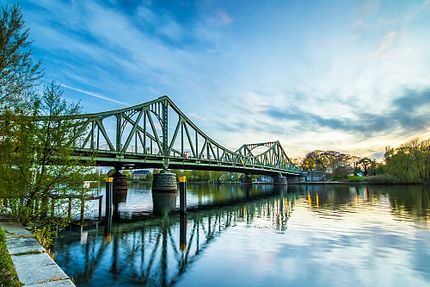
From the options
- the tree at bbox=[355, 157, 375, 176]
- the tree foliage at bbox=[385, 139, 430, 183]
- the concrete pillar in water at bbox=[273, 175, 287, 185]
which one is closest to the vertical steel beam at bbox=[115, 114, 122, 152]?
the concrete pillar in water at bbox=[273, 175, 287, 185]

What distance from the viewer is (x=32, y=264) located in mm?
6961

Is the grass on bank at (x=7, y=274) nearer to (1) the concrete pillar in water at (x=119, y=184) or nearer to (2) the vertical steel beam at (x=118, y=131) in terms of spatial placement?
(2) the vertical steel beam at (x=118, y=131)

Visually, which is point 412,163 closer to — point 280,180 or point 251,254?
point 280,180

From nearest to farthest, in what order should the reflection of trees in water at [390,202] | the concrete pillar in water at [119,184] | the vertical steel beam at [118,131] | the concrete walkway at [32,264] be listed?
the concrete walkway at [32,264] < the reflection of trees in water at [390,202] < the vertical steel beam at [118,131] < the concrete pillar in water at [119,184]

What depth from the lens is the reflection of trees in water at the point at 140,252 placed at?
11.7 metres

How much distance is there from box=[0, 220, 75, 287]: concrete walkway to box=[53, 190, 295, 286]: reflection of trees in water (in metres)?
2.89

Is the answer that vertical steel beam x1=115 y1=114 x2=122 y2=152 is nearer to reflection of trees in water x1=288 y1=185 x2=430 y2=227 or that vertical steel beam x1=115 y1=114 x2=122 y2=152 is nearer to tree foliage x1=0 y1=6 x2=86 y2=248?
reflection of trees in water x1=288 y1=185 x2=430 y2=227

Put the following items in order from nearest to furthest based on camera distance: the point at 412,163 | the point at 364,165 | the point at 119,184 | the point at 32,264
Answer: the point at 32,264 → the point at 119,184 → the point at 412,163 → the point at 364,165

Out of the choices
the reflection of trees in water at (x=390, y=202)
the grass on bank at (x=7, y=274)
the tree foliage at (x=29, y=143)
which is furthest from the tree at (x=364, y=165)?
the grass on bank at (x=7, y=274)

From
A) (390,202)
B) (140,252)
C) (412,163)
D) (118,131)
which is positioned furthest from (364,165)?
(140,252)

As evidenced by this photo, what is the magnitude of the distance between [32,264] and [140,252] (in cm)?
891

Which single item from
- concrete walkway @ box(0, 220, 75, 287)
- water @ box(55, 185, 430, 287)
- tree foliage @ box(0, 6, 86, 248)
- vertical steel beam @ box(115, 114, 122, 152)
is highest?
vertical steel beam @ box(115, 114, 122, 152)

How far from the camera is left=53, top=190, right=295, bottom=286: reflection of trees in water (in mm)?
11719

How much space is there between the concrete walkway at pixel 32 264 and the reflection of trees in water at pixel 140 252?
289 centimetres
